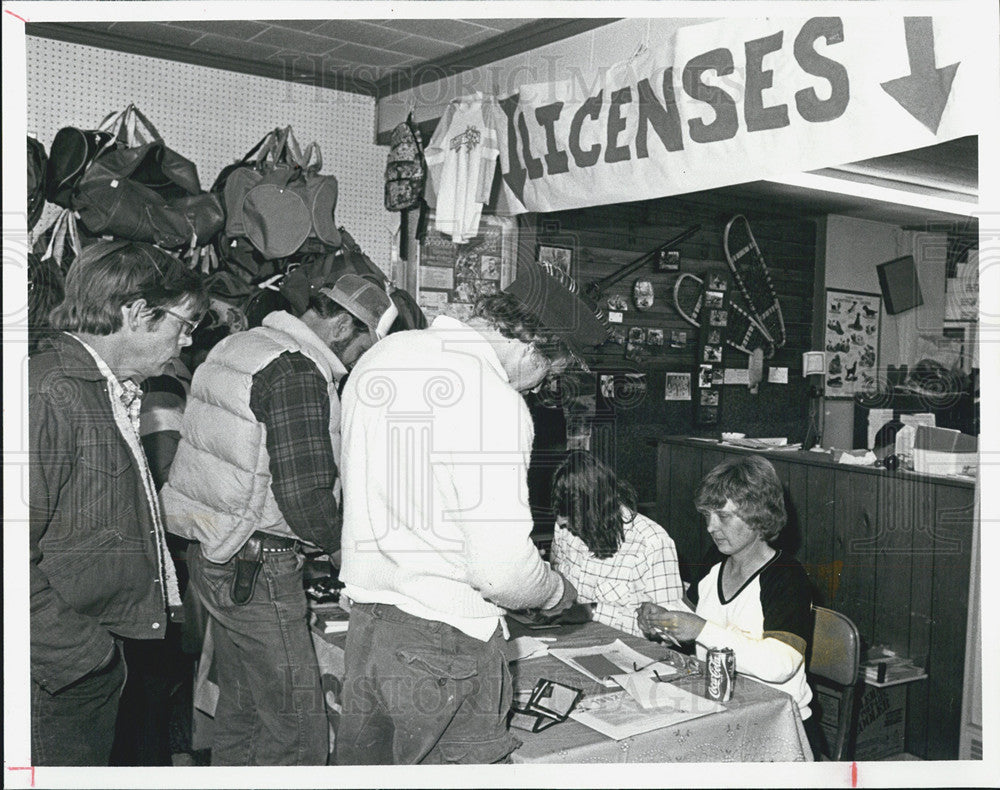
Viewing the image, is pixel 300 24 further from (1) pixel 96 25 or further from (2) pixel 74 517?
(2) pixel 74 517

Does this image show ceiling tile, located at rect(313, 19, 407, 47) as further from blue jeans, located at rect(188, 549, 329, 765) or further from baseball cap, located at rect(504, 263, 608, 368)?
blue jeans, located at rect(188, 549, 329, 765)

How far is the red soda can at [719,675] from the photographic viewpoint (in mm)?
2035

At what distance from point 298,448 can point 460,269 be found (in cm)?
160

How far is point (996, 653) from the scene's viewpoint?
6.41ft

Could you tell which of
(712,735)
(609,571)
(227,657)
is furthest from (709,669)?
(227,657)

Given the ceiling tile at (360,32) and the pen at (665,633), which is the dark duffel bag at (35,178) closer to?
the ceiling tile at (360,32)

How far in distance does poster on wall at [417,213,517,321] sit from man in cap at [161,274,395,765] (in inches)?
47.3

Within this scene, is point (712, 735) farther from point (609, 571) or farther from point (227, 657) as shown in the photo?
point (227, 657)

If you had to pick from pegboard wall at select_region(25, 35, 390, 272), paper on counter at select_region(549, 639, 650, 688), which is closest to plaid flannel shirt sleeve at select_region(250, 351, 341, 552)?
paper on counter at select_region(549, 639, 650, 688)

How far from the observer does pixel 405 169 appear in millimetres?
3588

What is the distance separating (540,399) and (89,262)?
2080mm

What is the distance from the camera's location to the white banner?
6.52 ft

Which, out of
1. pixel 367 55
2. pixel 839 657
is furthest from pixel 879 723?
pixel 367 55

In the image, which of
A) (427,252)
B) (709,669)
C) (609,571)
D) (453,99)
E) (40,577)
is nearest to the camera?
(40,577)
